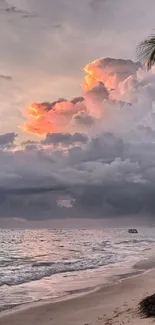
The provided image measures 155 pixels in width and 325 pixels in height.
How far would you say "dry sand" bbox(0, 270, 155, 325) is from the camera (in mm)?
14235

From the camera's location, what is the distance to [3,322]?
646 inches

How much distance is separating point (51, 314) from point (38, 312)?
85 centimetres

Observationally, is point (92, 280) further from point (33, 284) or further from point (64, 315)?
point (64, 315)

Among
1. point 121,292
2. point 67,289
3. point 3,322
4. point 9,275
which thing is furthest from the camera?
point 9,275

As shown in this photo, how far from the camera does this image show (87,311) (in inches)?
681

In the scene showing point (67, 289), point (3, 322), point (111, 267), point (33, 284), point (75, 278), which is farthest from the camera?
point (111, 267)

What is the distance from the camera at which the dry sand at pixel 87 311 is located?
14235 millimetres

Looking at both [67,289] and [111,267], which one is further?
[111,267]

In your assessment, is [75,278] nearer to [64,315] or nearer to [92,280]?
[92,280]

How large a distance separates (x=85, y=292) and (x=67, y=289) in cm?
201

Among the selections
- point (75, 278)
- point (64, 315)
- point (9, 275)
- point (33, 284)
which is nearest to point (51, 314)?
point (64, 315)

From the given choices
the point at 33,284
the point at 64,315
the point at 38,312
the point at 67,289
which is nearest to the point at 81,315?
the point at 64,315

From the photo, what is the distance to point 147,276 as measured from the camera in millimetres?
31234

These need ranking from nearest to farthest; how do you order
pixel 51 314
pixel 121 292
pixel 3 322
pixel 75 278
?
pixel 3 322, pixel 51 314, pixel 121 292, pixel 75 278
